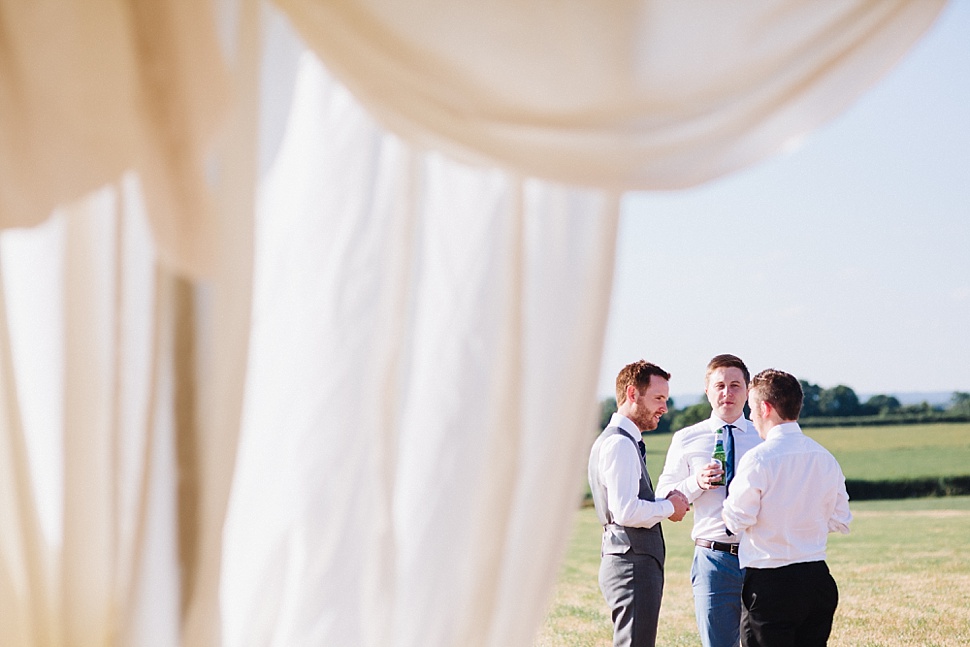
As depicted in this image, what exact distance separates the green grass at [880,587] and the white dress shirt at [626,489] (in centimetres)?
383

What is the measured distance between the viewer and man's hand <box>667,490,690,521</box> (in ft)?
8.63

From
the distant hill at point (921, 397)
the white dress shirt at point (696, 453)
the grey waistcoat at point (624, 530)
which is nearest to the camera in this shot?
the grey waistcoat at point (624, 530)

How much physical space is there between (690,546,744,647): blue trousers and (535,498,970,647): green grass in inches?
138

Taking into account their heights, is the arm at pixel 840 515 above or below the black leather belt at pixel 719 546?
above

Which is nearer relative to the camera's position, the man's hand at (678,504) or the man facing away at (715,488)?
the man's hand at (678,504)

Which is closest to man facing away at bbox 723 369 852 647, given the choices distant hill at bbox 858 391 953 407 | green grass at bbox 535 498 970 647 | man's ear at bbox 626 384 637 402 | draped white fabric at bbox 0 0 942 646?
man's ear at bbox 626 384 637 402

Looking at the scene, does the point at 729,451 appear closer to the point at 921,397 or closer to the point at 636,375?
the point at 636,375

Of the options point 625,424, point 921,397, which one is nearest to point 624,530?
point 625,424

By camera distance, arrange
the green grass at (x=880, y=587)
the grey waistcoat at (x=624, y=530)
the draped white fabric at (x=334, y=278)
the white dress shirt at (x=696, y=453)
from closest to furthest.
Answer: the draped white fabric at (x=334, y=278) < the grey waistcoat at (x=624, y=530) < the white dress shirt at (x=696, y=453) < the green grass at (x=880, y=587)

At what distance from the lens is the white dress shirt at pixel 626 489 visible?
8.35ft

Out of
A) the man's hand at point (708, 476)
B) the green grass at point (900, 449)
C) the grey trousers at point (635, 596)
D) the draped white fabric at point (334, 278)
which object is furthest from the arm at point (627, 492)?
the green grass at point (900, 449)

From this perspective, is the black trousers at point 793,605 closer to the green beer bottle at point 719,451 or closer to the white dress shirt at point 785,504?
the white dress shirt at point 785,504

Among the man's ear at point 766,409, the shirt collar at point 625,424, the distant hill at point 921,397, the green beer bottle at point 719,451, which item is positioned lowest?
the green beer bottle at point 719,451

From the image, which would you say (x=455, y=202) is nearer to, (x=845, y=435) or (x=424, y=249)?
(x=424, y=249)
